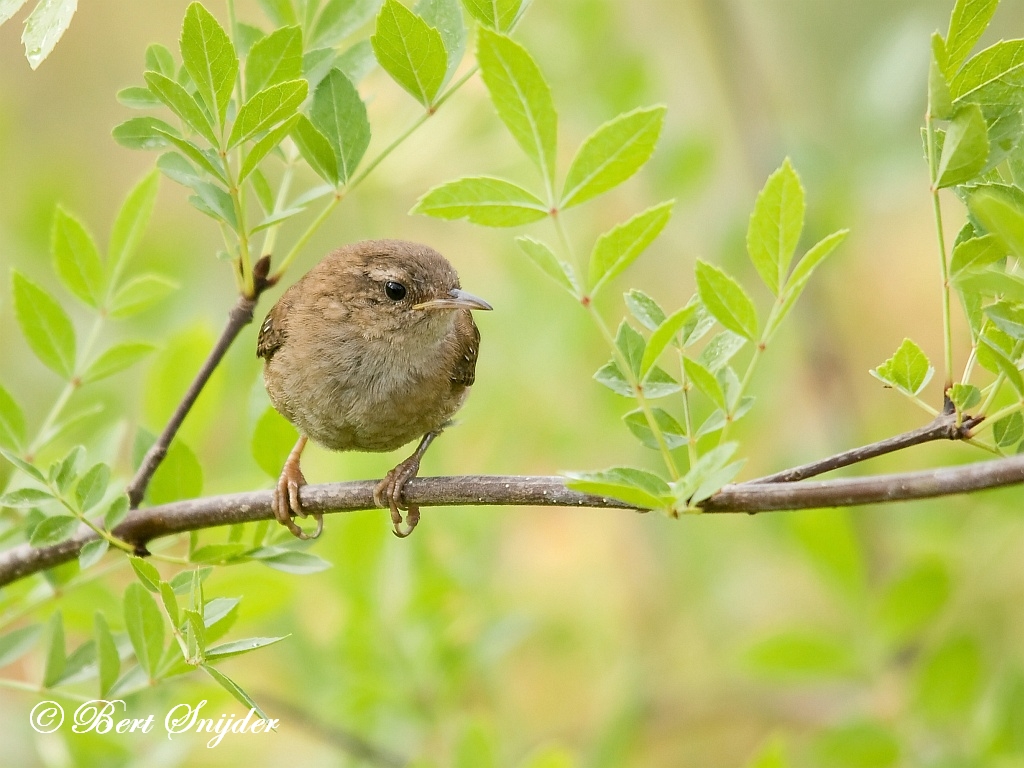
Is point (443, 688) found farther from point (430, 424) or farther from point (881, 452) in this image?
point (881, 452)

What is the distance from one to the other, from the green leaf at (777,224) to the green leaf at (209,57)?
95 cm

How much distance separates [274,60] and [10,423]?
41.2 inches

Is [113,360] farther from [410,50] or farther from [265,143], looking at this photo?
[410,50]

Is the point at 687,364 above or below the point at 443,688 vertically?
above

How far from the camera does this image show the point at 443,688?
3.67 meters

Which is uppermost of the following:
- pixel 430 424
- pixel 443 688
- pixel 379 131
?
pixel 379 131

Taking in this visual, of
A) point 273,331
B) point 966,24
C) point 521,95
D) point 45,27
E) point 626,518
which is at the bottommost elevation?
point 626,518

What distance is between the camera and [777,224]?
1.79 meters

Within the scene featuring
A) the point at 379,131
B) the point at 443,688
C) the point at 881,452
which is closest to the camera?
the point at 881,452

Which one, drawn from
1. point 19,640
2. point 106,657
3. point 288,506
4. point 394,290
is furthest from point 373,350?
point 106,657

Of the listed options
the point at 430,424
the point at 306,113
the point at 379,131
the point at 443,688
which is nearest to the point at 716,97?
the point at 379,131

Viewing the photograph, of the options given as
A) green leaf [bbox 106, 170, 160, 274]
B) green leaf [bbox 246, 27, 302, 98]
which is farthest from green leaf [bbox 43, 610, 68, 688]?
green leaf [bbox 246, 27, 302, 98]

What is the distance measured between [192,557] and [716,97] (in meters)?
4.62

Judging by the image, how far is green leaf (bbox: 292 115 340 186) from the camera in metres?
2.10
